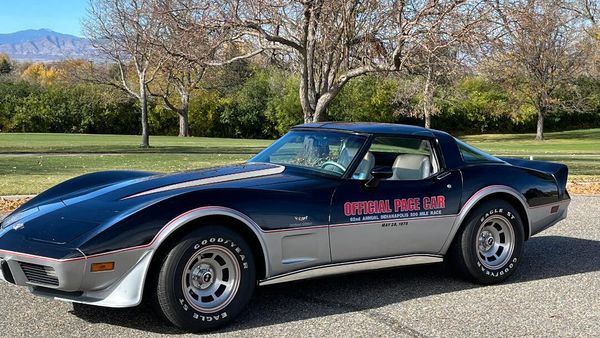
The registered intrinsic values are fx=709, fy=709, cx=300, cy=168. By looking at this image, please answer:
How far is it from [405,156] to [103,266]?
281cm

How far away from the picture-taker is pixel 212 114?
58750 mm

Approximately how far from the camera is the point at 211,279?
15.3 ft

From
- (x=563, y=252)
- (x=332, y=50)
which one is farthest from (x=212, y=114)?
(x=563, y=252)

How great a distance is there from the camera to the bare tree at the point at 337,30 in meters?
14.6

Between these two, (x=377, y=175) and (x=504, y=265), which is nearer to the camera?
(x=377, y=175)

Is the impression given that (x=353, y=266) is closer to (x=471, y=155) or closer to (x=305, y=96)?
(x=471, y=155)

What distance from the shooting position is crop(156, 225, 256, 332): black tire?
4.46 meters

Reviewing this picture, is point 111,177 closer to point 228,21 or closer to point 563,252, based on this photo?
point 563,252

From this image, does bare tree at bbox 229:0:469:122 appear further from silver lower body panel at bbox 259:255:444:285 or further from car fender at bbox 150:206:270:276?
car fender at bbox 150:206:270:276

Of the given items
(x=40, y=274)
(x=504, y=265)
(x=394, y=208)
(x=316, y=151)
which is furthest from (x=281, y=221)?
(x=504, y=265)

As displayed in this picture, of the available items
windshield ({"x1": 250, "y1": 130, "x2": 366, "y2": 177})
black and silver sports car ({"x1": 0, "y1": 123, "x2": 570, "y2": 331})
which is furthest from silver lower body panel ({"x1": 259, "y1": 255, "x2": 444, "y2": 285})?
windshield ({"x1": 250, "y1": 130, "x2": 366, "y2": 177})

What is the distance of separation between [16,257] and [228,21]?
11.2 metres

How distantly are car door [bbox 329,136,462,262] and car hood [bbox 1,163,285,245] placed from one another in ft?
2.15

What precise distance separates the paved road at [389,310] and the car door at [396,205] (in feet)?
1.35
